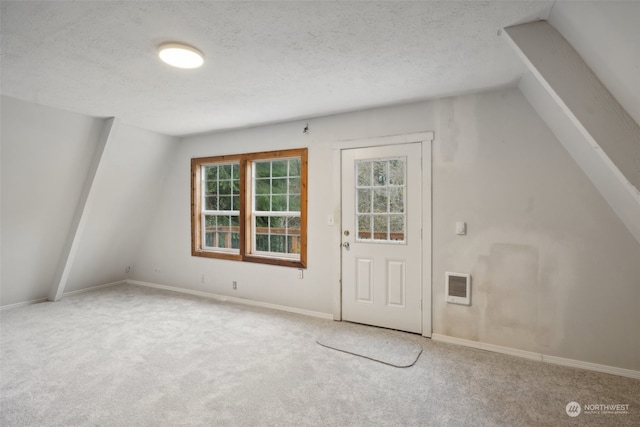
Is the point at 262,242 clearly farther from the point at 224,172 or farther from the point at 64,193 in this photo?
the point at 64,193

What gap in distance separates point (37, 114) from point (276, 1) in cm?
312

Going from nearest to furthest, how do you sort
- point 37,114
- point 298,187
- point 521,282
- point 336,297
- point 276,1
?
point 276,1 < point 521,282 < point 37,114 < point 336,297 < point 298,187

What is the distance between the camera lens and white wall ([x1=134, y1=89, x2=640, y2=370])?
2523 millimetres

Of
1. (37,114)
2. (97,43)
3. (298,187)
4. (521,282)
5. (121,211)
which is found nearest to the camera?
(97,43)

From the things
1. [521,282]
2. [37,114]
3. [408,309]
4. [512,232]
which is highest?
[37,114]

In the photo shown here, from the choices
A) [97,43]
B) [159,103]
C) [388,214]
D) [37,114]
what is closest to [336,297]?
[388,214]

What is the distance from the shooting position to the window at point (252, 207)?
13.4 feet

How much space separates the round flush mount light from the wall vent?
9.52 ft

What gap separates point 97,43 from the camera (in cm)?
210

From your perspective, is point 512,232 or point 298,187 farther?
point 298,187

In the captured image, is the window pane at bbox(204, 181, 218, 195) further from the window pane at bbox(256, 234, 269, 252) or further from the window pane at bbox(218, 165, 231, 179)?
the window pane at bbox(256, 234, 269, 252)

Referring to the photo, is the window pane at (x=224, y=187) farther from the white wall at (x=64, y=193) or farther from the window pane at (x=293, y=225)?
the window pane at (x=293, y=225)

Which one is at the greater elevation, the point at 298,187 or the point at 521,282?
the point at 298,187

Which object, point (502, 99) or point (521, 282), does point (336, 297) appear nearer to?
point (521, 282)
